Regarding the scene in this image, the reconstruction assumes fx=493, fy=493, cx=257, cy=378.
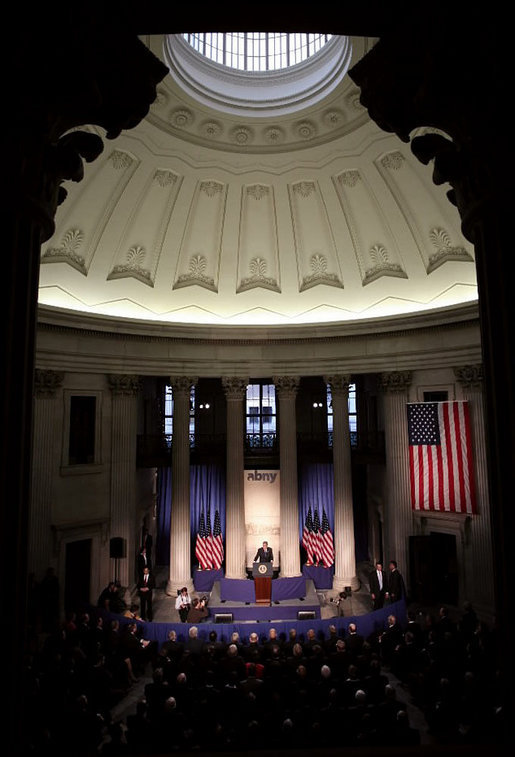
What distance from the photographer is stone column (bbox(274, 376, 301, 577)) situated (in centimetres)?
1838

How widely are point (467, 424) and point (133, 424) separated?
11.4 metres

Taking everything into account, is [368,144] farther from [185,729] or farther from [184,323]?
[185,729]

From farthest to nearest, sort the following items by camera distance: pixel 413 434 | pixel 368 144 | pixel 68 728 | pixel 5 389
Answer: pixel 413 434, pixel 368 144, pixel 68 728, pixel 5 389

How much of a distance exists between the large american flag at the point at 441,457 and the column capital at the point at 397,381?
166 cm

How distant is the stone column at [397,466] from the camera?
A: 17.4 meters

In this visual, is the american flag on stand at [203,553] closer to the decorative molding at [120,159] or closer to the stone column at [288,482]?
the stone column at [288,482]

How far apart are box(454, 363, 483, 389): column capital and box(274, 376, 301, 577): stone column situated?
19.1ft

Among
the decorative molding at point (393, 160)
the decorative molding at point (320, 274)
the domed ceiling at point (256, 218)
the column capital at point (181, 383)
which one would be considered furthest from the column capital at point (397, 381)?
the column capital at point (181, 383)

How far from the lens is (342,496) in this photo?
18.3 metres

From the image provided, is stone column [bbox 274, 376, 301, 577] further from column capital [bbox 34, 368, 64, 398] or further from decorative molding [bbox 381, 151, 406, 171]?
decorative molding [bbox 381, 151, 406, 171]

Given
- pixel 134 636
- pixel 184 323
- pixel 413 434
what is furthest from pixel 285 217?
pixel 134 636

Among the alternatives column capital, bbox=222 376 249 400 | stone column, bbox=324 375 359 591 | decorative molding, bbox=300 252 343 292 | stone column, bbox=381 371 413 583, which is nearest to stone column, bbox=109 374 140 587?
column capital, bbox=222 376 249 400

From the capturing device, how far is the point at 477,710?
24.6 ft

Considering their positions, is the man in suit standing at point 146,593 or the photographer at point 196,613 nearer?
the photographer at point 196,613
